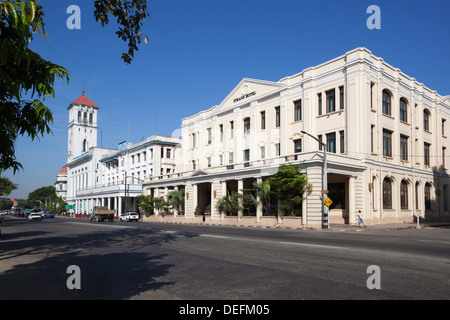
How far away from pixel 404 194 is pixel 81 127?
96.2 m

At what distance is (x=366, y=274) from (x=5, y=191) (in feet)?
214

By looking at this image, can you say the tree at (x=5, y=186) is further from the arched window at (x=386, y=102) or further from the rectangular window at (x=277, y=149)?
the arched window at (x=386, y=102)

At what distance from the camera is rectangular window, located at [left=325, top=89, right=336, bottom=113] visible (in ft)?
121

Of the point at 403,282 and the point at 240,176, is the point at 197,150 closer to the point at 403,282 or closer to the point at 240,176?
the point at 240,176

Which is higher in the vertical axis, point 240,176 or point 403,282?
point 240,176

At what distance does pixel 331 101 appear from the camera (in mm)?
37000

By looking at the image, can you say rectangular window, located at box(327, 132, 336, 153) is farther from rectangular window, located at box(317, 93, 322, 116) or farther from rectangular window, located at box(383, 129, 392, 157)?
rectangular window, located at box(383, 129, 392, 157)

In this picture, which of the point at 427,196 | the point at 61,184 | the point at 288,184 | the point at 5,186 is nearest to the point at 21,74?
the point at 288,184

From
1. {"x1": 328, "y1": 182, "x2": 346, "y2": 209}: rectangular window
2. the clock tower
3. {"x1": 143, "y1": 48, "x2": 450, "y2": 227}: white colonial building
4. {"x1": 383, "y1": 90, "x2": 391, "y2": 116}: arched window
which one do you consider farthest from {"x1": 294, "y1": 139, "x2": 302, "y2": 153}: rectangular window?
the clock tower

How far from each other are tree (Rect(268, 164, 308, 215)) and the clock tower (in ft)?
302

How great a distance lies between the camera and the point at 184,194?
50500 millimetres

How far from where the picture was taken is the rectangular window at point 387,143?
37.5 metres

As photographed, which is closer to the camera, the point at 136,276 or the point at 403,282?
the point at 403,282
